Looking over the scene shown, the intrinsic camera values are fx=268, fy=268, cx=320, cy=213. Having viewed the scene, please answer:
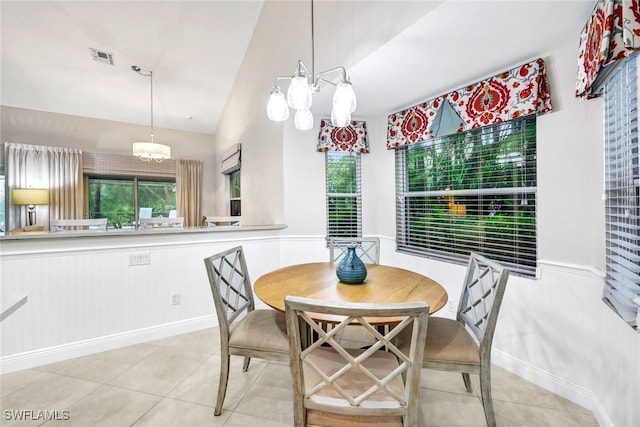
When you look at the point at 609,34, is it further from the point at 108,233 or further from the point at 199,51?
the point at 199,51

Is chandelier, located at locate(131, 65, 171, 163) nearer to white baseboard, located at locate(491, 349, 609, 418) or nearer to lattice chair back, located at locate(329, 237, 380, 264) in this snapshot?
lattice chair back, located at locate(329, 237, 380, 264)

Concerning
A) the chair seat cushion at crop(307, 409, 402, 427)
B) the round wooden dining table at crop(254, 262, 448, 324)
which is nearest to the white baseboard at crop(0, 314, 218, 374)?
the round wooden dining table at crop(254, 262, 448, 324)

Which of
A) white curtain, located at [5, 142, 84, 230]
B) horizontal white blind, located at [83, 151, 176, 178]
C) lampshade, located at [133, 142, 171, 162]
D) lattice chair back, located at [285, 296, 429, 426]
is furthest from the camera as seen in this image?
horizontal white blind, located at [83, 151, 176, 178]

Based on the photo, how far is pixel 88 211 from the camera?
16.6 feet

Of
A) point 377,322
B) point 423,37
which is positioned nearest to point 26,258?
point 377,322

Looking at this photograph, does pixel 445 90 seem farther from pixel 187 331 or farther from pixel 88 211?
pixel 88 211

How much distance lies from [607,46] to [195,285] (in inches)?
127

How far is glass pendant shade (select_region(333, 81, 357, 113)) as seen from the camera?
150 cm

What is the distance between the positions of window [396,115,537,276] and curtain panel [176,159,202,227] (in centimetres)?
458

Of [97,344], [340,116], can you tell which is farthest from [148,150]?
[340,116]

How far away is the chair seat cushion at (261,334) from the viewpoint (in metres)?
1.51

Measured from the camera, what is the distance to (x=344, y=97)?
1517 millimetres
